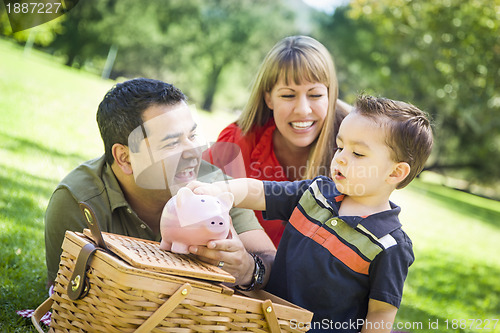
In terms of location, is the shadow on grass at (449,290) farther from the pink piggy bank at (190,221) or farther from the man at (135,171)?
the pink piggy bank at (190,221)

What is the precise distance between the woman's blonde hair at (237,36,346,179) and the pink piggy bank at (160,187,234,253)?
1646 mm

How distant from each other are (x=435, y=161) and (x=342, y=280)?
29.3m

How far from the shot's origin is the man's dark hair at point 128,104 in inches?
104

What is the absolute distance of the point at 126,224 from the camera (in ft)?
8.83

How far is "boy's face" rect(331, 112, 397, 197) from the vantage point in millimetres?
2297

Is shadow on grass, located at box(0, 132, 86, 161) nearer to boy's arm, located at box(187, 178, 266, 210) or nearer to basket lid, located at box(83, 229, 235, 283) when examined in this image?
boy's arm, located at box(187, 178, 266, 210)

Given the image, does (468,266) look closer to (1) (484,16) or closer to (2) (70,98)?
(1) (484,16)

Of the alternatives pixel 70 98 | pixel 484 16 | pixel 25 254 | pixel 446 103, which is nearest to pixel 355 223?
pixel 25 254

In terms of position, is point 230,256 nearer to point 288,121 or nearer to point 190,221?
point 190,221

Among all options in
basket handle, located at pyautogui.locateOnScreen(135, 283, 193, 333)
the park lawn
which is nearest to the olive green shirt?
the park lawn

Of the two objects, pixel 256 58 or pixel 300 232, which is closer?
pixel 300 232

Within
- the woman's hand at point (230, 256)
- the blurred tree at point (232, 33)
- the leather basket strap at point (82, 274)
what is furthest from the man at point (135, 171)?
the blurred tree at point (232, 33)

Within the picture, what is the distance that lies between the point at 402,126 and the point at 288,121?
1359 mm

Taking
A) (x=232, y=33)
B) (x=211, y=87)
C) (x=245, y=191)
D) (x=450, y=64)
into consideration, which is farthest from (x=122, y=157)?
(x=211, y=87)
